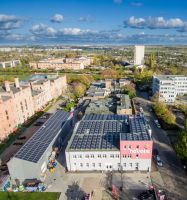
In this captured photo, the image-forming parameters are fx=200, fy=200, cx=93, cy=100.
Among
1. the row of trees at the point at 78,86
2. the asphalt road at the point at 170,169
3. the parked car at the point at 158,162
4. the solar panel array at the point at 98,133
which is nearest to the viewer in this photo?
the asphalt road at the point at 170,169

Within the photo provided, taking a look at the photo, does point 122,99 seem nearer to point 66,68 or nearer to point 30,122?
point 30,122

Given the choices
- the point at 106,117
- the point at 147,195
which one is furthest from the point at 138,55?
the point at 147,195

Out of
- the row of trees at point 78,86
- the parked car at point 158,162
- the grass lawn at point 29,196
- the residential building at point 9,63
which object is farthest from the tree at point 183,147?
the residential building at point 9,63

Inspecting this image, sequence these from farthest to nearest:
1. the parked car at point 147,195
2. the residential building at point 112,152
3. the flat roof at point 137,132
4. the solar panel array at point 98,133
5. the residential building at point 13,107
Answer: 1. the residential building at point 13,107
2. the solar panel array at point 98,133
3. the flat roof at point 137,132
4. the residential building at point 112,152
5. the parked car at point 147,195

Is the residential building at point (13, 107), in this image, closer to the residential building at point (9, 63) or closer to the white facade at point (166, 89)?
the white facade at point (166, 89)

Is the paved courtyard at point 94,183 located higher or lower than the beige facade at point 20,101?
lower

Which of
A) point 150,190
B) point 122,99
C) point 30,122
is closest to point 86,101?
point 122,99

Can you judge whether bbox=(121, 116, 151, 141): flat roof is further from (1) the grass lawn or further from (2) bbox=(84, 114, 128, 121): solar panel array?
(1) the grass lawn
